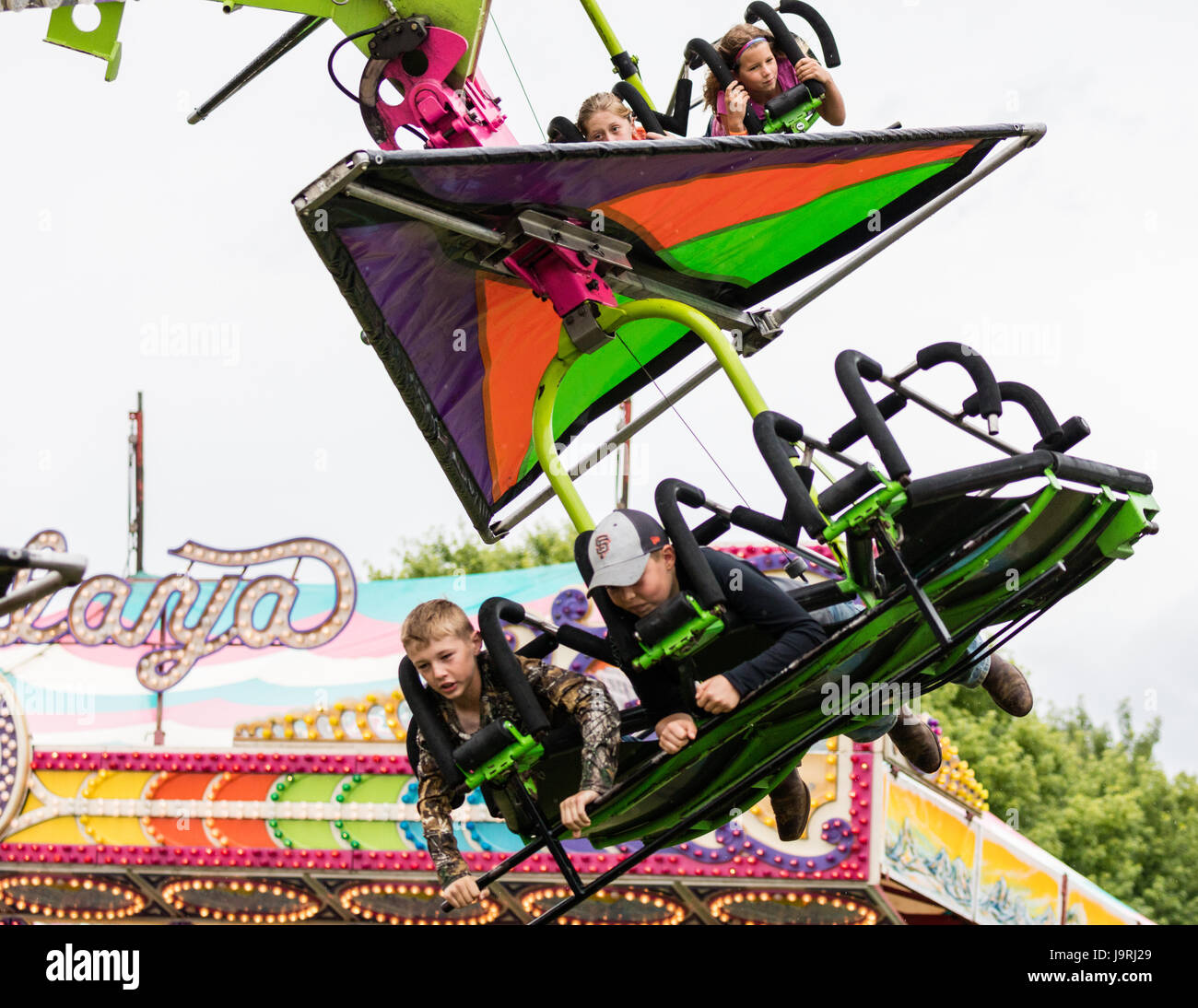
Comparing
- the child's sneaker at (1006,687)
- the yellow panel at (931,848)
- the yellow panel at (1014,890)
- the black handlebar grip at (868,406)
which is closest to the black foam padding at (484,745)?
the black handlebar grip at (868,406)

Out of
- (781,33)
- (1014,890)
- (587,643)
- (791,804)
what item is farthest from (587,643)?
(1014,890)

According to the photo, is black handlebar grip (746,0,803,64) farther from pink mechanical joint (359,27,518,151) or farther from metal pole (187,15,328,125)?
metal pole (187,15,328,125)

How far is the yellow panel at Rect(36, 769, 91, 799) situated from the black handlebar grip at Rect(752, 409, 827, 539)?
11.6 m

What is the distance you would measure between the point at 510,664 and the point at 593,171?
154 centimetres

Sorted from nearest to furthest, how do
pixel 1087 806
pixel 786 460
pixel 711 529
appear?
pixel 786 460 < pixel 711 529 < pixel 1087 806

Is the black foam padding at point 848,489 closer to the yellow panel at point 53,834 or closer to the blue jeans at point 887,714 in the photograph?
the blue jeans at point 887,714

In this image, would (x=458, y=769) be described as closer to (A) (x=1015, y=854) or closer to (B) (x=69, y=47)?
(B) (x=69, y=47)

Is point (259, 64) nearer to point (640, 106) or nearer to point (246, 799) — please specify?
point (640, 106)

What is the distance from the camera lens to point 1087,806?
2656cm

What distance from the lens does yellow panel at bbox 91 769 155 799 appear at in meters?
14.5

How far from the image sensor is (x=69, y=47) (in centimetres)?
619

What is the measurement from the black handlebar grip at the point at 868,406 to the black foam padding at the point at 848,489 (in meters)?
0.07

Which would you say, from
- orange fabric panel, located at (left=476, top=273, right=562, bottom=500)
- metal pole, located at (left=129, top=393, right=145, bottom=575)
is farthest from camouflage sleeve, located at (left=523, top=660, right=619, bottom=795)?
metal pole, located at (left=129, top=393, right=145, bottom=575)

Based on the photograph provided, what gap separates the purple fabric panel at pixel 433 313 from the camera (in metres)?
5.20
